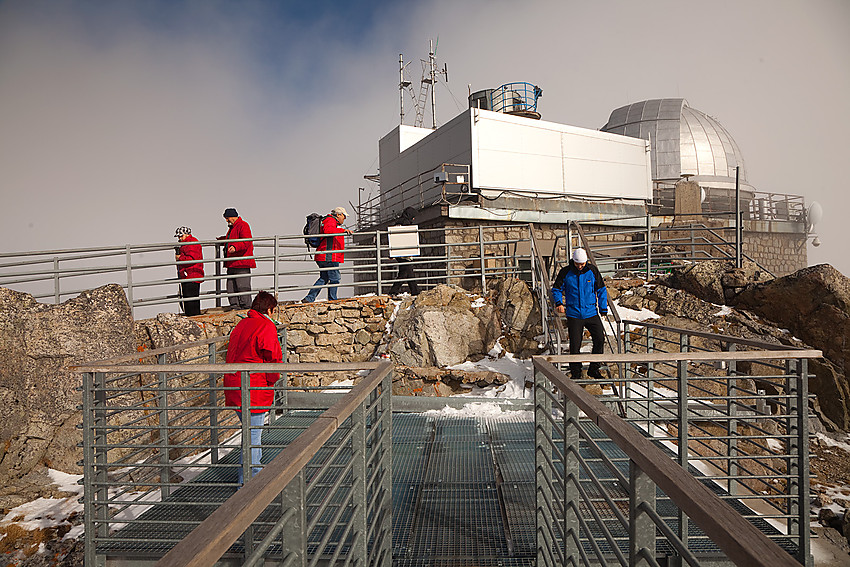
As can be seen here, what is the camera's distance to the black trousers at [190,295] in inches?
358

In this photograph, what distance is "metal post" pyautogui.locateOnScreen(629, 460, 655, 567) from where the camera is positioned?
4.38ft

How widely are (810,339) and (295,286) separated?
1002cm

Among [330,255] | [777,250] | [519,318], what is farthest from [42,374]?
[777,250]

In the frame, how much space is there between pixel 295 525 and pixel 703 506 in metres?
1.02

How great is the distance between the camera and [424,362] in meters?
8.68

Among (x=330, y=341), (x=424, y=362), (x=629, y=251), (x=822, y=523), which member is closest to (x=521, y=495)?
(x=424, y=362)

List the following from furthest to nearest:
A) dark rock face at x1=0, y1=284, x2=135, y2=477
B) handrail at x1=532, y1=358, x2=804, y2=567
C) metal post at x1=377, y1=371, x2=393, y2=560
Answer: dark rock face at x1=0, y1=284, x2=135, y2=477
metal post at x1=377, y1=371, x2=393, y2=560
handrail at x1=532, y1=358, x2=804, y2=567

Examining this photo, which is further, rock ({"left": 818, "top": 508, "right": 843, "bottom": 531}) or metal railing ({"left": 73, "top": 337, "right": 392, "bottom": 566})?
rock ({"left": 818, "top": 508, "right": 843, "bottom": 531})

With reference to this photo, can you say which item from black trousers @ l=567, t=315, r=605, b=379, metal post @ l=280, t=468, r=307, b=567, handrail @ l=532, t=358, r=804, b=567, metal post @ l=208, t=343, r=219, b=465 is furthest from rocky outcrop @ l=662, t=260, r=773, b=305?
metal post @ l=280, t=468, r=307, b=567

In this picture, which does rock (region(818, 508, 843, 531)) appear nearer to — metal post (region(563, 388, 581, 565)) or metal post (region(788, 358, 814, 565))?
metal post (region(788, 358, 814, 565))

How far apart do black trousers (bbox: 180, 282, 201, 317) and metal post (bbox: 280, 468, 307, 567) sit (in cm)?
862

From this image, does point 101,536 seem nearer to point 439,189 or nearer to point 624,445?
point 624,445

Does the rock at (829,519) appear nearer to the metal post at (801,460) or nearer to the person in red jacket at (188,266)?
the metal post at (801,460)

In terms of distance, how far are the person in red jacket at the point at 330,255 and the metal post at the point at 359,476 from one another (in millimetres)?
8050
